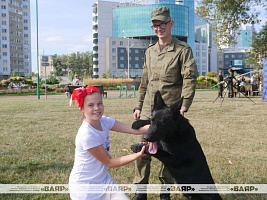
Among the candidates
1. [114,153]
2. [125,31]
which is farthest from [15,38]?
[114,153]

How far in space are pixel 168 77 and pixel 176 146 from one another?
1.32 m

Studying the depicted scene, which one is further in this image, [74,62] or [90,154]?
[74,62]

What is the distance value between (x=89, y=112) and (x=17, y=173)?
299 cm

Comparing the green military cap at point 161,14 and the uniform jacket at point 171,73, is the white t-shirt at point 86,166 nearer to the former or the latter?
the uniform jacket at point 171,73

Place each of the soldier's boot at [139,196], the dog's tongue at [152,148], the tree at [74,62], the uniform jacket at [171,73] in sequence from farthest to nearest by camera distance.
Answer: the tree at [74,62]
the soldier's boot at [139,196]
the uniform jacket at [171,73]
the dog's tongue at [152,148]

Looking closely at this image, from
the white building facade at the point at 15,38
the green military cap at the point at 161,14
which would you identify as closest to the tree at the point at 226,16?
the green military cap at the point at 161,14

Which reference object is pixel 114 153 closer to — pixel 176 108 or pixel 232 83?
pixel 176 108

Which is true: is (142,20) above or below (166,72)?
above

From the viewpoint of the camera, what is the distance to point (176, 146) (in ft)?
8.64

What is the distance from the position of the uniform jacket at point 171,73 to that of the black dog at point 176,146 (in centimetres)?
86

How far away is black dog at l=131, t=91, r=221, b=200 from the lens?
8.15ft

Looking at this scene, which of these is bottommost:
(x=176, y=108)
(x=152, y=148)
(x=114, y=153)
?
(x=114, y=153)

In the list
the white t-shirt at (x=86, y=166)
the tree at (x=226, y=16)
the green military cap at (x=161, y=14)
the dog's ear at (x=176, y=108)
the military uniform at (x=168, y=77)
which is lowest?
the white t-shirt at (x=86, y=166)

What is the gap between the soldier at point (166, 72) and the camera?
11.7 ft
